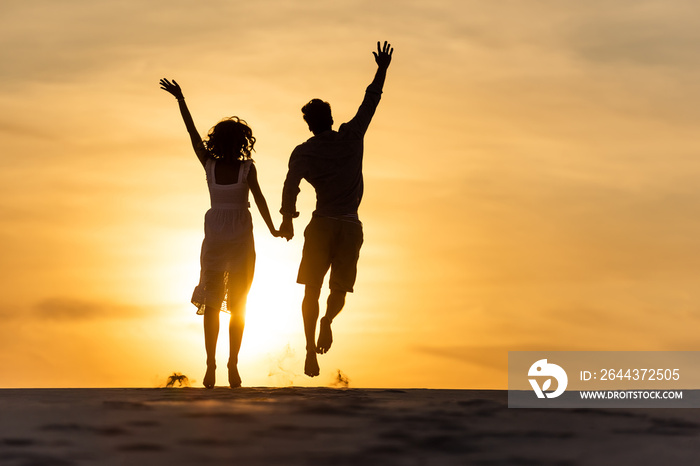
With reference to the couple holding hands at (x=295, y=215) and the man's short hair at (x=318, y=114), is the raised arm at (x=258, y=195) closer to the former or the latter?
the couple holding hands at (x=295, y=215)

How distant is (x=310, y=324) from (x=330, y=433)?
4.12 meters

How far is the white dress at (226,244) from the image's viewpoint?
309 inches

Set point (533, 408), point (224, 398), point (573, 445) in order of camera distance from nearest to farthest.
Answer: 1. point (573, 445)
2. point (533, 408)
3. point (224, 398)

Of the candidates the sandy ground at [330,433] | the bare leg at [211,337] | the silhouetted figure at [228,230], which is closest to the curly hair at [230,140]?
the silhouetted figure at [228,230]

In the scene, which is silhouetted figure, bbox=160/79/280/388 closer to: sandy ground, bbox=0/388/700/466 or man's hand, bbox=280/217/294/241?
man's hand, bbox=280/217/294/241

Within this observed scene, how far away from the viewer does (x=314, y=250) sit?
27.5 ft

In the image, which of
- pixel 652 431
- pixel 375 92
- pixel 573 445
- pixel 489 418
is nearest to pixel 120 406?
pixel 489 418

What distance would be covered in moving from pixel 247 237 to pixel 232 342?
88 cm

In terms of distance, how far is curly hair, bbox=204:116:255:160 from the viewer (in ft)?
25.8

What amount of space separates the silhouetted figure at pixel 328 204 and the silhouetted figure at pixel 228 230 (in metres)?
0.58

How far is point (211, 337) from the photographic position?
782 centimetres

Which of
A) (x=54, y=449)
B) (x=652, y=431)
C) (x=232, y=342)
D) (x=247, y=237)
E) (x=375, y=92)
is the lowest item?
(x=54, y=449)

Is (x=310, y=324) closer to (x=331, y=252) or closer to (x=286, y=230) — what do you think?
(x=331, y=252)

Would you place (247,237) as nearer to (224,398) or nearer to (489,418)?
(224,398)
